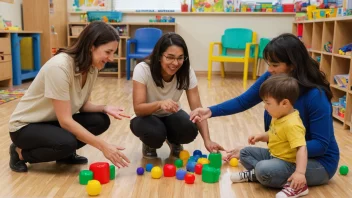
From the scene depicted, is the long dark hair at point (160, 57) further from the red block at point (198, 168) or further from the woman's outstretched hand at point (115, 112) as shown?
the red block at point (198, 168)

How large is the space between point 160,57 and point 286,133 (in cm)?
74

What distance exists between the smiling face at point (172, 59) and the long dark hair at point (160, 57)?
18 millimetres

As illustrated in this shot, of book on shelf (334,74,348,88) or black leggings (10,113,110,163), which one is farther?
book on shelf (334,74,348,88)

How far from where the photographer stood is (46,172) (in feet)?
6.13

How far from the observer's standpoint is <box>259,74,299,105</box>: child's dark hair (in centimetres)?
155

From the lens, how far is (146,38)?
20.4ft

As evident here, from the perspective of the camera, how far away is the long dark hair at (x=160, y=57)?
6.27 feet

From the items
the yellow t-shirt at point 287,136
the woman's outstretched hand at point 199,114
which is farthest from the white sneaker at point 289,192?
the woman's outstretched hand at point 199,114

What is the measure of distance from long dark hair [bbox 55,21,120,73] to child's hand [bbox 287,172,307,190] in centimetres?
97

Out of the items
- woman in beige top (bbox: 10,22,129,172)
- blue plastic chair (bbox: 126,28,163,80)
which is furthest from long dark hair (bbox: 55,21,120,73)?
blue plastic chair (bbox: 126,28,163,80)

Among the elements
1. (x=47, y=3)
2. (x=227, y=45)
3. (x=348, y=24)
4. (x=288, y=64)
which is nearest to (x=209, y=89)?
(x=227, y=45)

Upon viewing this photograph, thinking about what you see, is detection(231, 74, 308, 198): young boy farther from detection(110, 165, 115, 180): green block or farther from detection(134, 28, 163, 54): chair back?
detection(134, 28, 163, 54): chair back

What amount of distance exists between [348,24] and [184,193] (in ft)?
8.00

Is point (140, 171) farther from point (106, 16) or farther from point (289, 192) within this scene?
point (106, 16)
